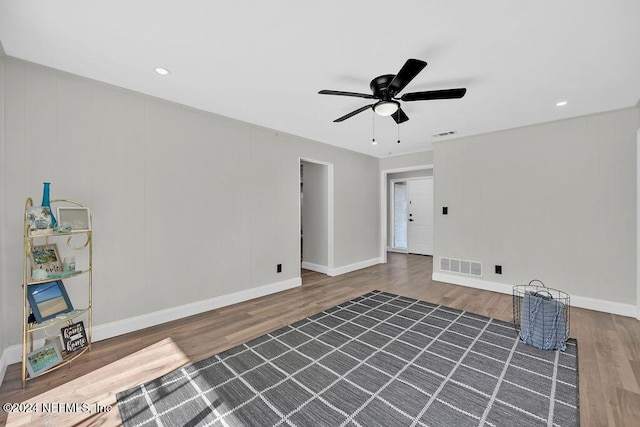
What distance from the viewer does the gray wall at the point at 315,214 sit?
5297 millimetres

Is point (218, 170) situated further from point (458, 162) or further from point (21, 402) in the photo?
point (458, 162)

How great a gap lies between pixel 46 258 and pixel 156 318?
117 cm

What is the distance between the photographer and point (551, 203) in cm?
374

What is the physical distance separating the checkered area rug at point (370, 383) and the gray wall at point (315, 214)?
2.60m

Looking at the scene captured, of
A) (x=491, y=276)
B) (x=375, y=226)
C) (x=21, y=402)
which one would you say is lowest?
(x=21, y=402)

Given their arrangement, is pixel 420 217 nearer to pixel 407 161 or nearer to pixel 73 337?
pixel 407 161

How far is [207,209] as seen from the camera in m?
3.37

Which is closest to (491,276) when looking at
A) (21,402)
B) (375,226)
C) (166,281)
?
(375,226)

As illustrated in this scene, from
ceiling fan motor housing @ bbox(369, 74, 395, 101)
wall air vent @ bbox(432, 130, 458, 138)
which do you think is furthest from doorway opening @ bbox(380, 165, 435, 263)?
ceiling fan motor housing @ bbox(369, 74, 395, 101)

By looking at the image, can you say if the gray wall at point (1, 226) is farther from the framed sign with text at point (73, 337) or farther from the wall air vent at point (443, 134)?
the wall air vent at point (443, 134)

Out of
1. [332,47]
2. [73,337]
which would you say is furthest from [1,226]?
[332,47]

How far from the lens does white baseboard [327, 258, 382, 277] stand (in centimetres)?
518

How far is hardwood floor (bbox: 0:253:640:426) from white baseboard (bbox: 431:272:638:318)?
14 cm

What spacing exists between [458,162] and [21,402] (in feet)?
18.1
